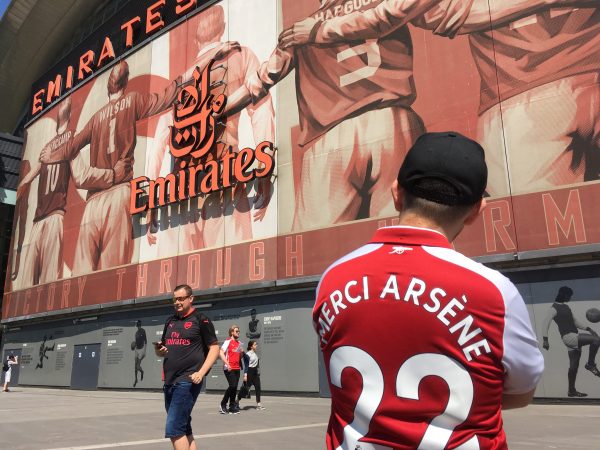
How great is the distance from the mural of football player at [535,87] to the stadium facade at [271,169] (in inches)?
2.0

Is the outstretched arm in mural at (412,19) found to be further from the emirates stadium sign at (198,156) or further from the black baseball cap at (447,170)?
the black baseball cap at (447,170)

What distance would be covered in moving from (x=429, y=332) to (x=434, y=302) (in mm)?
76

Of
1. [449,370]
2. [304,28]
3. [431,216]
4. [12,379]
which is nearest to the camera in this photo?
[449,370]

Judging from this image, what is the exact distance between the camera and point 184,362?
4.99 meters

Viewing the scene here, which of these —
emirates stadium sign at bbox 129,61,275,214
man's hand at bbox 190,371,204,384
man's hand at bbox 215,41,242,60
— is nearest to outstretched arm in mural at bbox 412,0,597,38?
emirates stadium sign at bbox 129,61,275,214

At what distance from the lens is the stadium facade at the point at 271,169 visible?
508 inches

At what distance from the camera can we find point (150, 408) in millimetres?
12281

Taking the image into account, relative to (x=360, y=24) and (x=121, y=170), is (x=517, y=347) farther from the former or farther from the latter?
(x=121, y=170)

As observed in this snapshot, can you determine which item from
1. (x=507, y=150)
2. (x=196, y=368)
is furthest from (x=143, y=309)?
(x=196, y=368)

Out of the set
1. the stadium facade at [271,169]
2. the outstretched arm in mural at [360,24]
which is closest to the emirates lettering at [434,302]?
the stadium facade at [271,169]

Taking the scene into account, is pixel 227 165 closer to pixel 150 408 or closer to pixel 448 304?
pixel 150 408

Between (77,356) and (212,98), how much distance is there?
1387cm

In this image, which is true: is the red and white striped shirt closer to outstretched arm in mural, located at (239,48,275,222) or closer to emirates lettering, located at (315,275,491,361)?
emirates lettering, located at (315,275,491,361)

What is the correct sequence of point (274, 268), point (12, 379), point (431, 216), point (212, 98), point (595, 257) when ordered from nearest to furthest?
point (431, 216) < point (595, 257) < point (274, 268) < point (212, 98) < point (12, 379)
